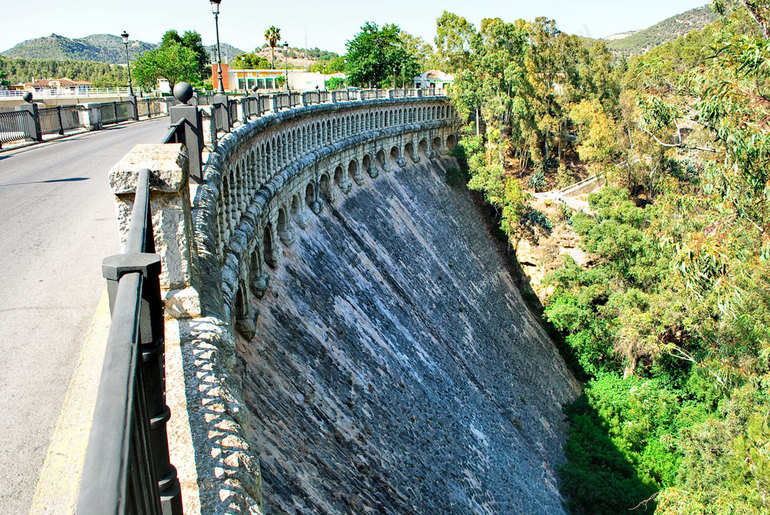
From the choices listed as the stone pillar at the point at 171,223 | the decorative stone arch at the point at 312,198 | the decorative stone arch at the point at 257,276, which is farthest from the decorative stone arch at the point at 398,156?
the stone pillar at the point at 171,223

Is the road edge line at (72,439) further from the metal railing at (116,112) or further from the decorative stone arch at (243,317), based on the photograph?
the metal railing at (116,112)

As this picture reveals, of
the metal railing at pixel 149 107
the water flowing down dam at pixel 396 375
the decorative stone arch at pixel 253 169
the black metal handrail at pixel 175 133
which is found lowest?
the water flowing down dam at pixel 396 375

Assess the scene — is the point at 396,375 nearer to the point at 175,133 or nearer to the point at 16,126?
the point at 175,133

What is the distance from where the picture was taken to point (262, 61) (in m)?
109

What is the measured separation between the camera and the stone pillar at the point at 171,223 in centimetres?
537

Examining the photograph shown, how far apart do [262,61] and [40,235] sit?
107m

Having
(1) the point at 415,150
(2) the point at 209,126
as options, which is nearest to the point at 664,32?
(1) the point at 415,150

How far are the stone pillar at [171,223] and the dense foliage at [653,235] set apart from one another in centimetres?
1049

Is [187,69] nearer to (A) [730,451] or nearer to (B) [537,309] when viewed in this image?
(B) [537,309]

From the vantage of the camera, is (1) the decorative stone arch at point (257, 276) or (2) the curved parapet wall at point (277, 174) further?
(1) the decorative stone arch at point (257, 276)

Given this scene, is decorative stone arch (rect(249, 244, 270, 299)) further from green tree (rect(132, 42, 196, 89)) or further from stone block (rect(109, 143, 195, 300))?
green tree (rect(132, 42, 196, 89))

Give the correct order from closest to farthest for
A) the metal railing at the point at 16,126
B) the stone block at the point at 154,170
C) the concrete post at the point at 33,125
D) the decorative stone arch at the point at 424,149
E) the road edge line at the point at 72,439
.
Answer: the road edge line at the point at 72,439 → the stone block at the point at 154,170 → the metal railing at the point at 16,126 → the concrete post at the point at 33,125 → the decorative stone arch at the point at 424,149

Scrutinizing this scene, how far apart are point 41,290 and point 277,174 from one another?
486 inches

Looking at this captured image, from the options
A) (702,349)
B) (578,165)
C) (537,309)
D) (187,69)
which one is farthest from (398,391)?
(187,69)
